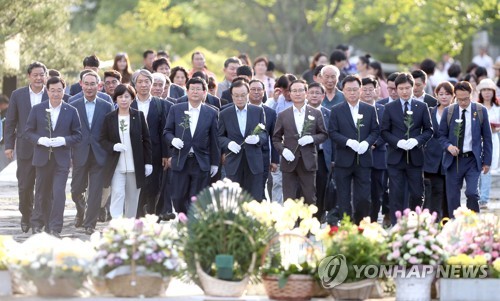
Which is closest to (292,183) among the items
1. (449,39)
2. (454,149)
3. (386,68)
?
(454,149)

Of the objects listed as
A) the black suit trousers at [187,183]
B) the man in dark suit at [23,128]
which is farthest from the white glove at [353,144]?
the man in dark suit at [23,128]

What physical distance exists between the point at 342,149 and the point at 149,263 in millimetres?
5557

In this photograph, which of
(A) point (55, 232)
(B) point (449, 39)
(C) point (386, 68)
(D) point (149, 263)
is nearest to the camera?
(D) point (149, 263)

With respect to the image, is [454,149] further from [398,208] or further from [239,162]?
[239,162]

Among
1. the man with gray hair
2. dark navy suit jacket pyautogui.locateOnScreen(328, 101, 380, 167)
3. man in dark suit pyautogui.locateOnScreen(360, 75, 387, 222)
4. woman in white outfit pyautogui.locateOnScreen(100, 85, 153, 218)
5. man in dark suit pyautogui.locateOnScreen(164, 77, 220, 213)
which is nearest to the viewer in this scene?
dark navy suit jacket pyautogui.locateOnScreen(328, 101, 380, 167)

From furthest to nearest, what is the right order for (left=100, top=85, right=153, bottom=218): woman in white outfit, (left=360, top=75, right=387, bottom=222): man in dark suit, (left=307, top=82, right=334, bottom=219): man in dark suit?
(left=307, top=82, right=334, bottom=219): man in dark suit → (left=360, top=75, right=387, bottom=222): man in dark suit → (left=100, top=85, right=153, bottom=218): woman in white outfit

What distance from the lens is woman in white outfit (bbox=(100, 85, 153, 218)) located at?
18.7m

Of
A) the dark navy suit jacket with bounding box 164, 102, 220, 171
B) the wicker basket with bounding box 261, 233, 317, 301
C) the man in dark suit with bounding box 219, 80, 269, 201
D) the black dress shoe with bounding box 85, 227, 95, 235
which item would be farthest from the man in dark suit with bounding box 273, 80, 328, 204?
the wicker basket with bounding box 261, 233, 317, 301

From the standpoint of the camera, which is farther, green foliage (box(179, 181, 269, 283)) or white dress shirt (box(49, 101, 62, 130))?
white dress shirt (box(49, 101, 62, 130))

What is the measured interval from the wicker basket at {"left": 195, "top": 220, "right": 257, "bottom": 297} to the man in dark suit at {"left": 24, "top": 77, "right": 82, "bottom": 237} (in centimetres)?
496

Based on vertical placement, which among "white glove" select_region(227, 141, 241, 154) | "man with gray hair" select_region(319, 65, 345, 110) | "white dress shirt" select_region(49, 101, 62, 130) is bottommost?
"white glove" select_region(227, 141, 241, 154)

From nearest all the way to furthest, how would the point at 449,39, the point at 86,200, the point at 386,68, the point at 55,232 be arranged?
the point at 55,232 < the point at 86,200 < the point at 449,39 < the point at 386,68

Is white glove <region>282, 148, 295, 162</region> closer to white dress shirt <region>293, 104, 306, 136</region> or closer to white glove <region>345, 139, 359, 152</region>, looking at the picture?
white dress shirt <region>293, 104, 306, 136</region>

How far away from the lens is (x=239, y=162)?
18719 mm
